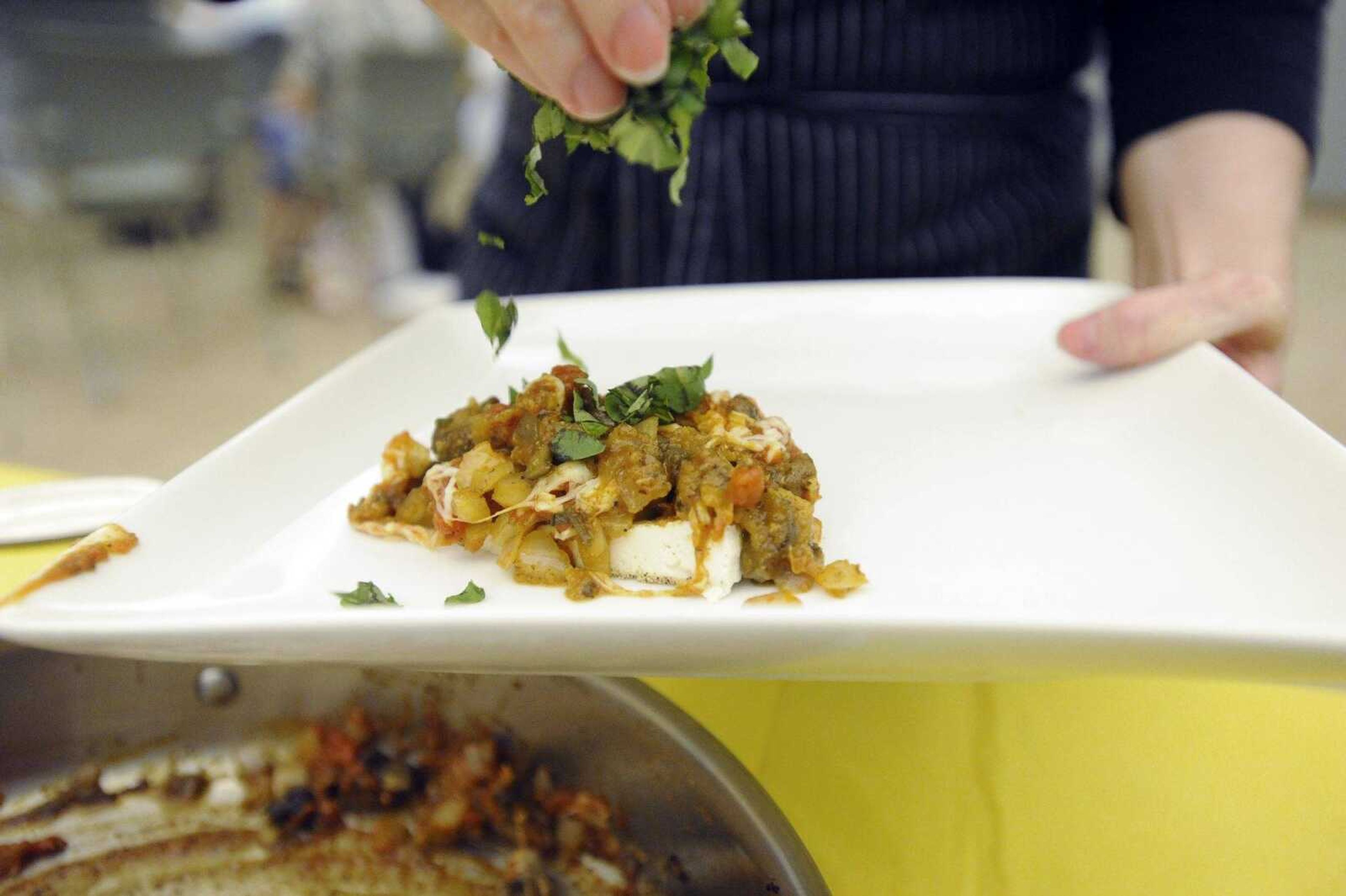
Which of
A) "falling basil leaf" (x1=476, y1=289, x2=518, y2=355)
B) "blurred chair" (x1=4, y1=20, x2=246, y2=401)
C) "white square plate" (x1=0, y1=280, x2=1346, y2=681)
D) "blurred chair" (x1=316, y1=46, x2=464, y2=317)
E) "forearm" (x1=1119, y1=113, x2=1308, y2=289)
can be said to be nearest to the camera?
"white square plate" (x1=0, y1=280, x2=1346, y2=681)

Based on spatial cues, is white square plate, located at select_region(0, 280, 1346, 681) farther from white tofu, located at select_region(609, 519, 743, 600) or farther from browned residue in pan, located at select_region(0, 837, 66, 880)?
browned residue in pan, located at select_region(0, 837, 66, 880)

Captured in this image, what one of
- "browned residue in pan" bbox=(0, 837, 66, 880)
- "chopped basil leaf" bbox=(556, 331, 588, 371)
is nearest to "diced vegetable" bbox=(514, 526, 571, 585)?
"chopped basil leaf" bbox=(556, 331, 588, 371)

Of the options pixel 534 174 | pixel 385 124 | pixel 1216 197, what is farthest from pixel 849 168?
pixel 385 124

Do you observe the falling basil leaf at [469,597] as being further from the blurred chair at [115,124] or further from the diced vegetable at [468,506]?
the blurred chair at [115,124]

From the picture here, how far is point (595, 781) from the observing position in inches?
31.6

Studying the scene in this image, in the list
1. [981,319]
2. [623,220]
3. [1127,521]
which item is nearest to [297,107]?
[623,220]

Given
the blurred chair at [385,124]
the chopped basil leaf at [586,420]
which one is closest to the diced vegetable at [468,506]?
the chopped basil leaf at [586,420]

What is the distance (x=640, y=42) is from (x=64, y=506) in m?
0.75

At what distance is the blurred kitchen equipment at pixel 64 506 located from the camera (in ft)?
3.25

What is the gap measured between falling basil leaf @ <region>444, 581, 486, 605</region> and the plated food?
2.5 inches

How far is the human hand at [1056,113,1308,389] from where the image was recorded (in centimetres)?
104

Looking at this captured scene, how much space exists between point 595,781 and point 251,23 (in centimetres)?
672

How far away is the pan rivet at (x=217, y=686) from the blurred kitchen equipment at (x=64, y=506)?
0.18 m

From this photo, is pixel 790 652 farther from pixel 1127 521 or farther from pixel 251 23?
pixel 251 23
